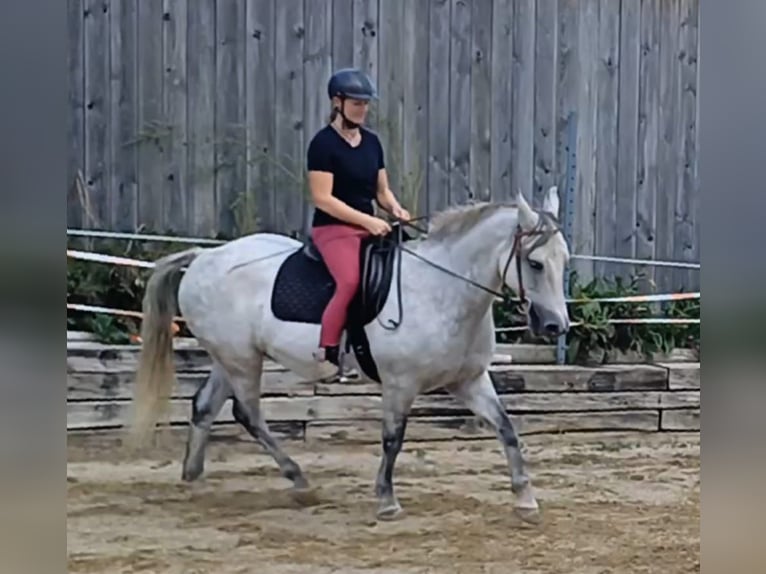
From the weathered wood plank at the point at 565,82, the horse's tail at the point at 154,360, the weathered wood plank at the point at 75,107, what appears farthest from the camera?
the weathered wood plank at the point at 565,82

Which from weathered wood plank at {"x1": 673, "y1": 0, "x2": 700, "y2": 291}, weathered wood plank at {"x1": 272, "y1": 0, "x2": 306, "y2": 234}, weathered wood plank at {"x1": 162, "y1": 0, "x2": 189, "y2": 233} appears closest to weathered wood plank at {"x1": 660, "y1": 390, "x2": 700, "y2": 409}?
weathered wood plank at {"x1": 673, "y1": 0, "x2": 700, "y2": 291}

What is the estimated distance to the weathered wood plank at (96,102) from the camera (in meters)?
2.29

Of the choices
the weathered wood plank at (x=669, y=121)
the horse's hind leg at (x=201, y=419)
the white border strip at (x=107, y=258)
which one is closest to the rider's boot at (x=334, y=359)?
the horse's hind leg at (x=201, y=419)

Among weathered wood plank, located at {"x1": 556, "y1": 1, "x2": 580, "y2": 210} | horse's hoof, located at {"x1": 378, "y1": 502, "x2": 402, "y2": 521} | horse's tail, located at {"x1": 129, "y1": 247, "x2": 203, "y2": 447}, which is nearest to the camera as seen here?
horse's tail, located at {"x1": 129, "y1": 247, "x2": 203, "y2": 447}

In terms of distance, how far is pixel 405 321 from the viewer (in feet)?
8.14

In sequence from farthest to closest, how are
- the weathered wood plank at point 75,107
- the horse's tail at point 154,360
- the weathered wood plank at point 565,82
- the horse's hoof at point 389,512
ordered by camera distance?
the weathered wood plank at point 565,82 → the horse's hoof at point 389,512 → the horse's tail at point 154,360 → the weathered wood plank at point 75,107

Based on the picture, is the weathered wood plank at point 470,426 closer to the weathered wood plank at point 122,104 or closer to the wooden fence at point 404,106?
the wooden fence at point 404,106

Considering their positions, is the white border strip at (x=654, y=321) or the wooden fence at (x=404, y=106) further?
the white border strip at (x=654, y=321)

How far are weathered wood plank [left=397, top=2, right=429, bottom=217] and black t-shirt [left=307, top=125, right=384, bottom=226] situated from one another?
0.32ft

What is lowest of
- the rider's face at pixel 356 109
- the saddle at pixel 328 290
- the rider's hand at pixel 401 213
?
the saddle at pixel 328 290

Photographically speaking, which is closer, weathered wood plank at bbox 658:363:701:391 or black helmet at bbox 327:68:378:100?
black helmet at bbox 327:68:378:100

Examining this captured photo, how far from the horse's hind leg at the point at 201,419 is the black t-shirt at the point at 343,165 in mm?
448

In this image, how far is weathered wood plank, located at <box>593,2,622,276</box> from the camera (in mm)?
2596

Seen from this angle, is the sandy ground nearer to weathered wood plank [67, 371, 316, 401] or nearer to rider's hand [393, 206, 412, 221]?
weathered wood plank [67, 371, 316, 401]
